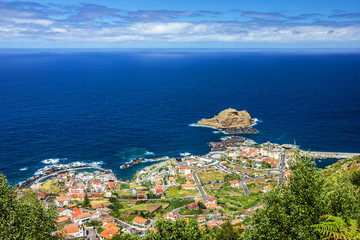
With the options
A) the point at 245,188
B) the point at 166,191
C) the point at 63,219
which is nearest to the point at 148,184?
the point at 166,191

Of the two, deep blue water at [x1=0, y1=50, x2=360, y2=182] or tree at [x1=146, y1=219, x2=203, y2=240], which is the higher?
tree at [x1=146, y1=219, x2=203, y2=240]

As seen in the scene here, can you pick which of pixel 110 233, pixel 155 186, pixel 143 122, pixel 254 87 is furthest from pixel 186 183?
pixel 254 87

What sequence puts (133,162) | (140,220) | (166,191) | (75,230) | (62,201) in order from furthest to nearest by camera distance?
(133,162), (166,191), (62,201), (140,220), (75,230)

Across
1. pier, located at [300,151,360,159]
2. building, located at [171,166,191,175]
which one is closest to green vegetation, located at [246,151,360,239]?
building, located at [171,166,191,175]

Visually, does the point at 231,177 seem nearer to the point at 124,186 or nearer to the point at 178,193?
the point at 178,193

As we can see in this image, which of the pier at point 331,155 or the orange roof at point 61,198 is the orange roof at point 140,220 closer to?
the orange roof at point 61,198

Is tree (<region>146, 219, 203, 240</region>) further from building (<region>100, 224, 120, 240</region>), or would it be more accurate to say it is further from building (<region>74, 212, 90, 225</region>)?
building (<region>74, 212, 90, 225</region>)
